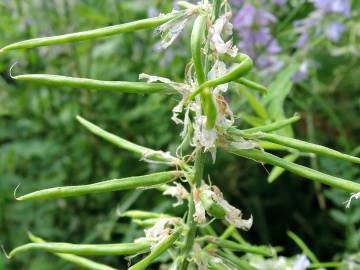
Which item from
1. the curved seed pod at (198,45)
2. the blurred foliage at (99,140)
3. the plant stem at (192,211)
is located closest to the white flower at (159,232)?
the plant stem at (192,211)

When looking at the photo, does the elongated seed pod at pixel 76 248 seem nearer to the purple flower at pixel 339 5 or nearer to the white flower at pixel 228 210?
the white flower at pixel 228 210

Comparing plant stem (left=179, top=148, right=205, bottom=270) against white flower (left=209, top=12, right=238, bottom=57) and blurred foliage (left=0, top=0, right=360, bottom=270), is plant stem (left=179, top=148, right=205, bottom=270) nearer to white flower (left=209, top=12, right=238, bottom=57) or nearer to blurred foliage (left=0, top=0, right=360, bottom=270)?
white flower (left=209, top=12, right=238, bottom=57)

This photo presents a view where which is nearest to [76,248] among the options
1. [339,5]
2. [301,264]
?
[301,264]

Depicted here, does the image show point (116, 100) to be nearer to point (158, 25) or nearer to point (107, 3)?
point (107, 3)

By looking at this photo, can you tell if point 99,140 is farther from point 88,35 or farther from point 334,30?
point 88,35

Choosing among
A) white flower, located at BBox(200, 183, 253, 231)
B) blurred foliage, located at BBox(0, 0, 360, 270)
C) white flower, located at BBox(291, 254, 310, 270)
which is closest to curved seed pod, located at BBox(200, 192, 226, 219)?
white flower, located at BBox(200, 183, 253, 231)

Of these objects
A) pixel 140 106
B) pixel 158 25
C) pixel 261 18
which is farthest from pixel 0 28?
pixel 158 25
